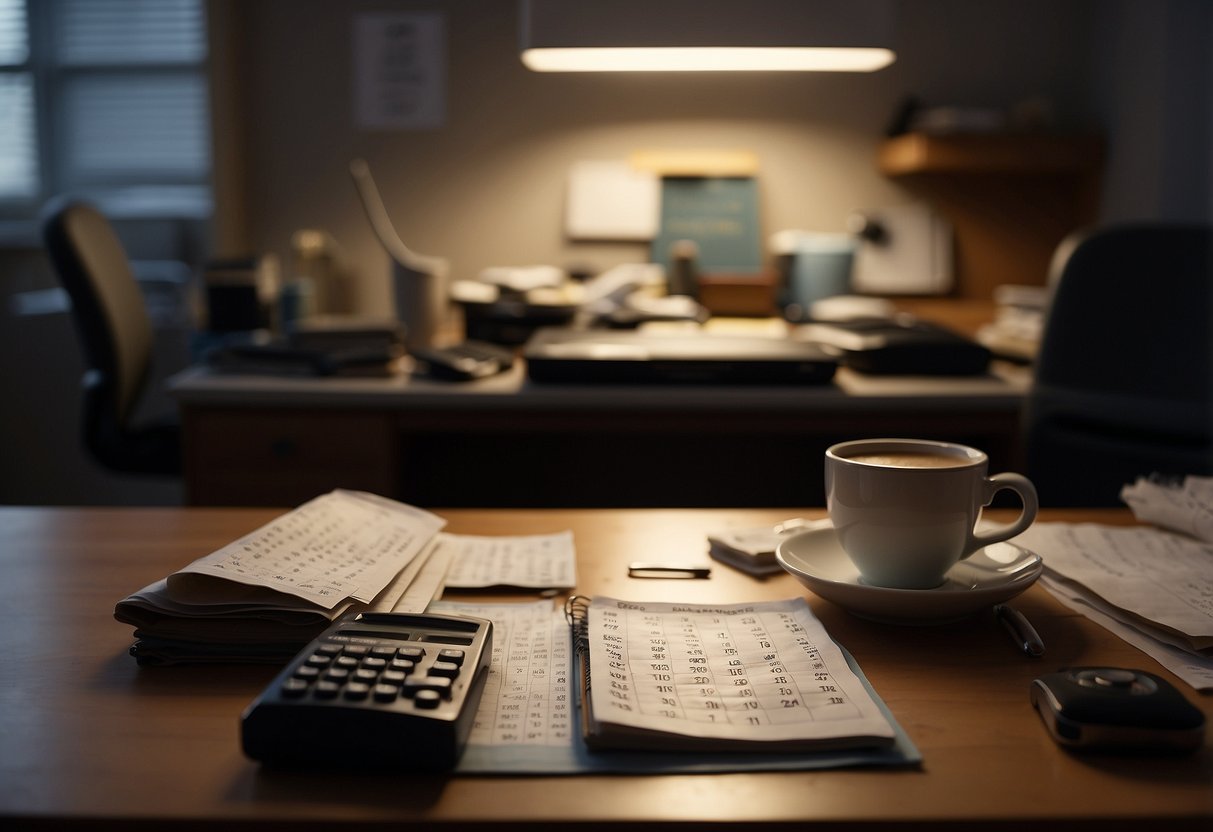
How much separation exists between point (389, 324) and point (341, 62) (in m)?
0.87

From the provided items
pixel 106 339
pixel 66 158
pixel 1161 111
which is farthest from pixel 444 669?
pixel 66 158

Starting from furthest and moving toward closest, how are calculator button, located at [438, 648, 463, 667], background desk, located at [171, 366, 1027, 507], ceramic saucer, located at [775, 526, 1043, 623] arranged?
background desk, located at [171, 366, 1027, 507], ceramic saucer, located at [775, 526, 1043, 623], calculator button, located at [438, 648, 463, 667]

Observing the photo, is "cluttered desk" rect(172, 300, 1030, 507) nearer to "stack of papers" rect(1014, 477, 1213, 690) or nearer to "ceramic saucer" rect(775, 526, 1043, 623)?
"stack of papers" rect(1014, 477, 1213, 690)

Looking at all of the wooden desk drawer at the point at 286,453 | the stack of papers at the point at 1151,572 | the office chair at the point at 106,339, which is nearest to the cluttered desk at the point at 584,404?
the wooden desk drawer at the point at 286,453

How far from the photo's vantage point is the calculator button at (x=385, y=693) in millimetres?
516

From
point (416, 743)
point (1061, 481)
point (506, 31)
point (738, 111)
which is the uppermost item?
point (506, 31)

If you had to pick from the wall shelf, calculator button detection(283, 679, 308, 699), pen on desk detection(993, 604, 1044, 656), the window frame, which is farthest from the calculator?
the window frame

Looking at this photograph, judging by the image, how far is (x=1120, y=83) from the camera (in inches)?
89.6

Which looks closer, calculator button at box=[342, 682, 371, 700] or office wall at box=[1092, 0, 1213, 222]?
calculator button at box=[342, 682, 371, 700]

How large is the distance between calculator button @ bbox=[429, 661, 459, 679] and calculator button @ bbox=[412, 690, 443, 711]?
0.02m

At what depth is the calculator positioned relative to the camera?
1.63 ft

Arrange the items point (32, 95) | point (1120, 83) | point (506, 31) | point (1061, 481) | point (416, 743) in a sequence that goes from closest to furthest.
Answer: point (416, 743)
point (1061, 481)
point (1120, 83)
point (506, 31)
point (32, 95)

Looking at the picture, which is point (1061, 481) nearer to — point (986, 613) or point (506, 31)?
point (986, 613)

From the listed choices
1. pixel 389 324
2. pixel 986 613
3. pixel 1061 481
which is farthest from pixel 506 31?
pixel 986 613
